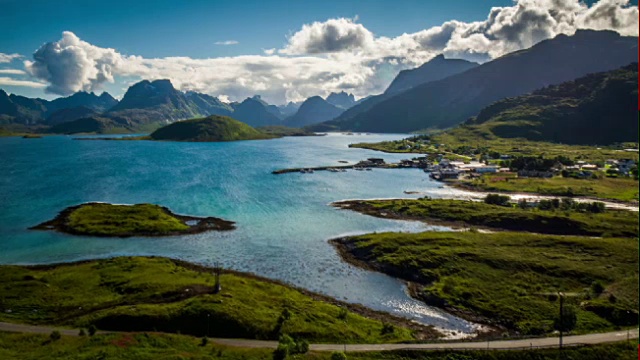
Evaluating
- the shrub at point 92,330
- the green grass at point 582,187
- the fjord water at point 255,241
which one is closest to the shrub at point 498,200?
the green grass at point 582,187

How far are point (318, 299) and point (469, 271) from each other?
37.7 metres

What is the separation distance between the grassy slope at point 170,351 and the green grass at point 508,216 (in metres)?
69.0

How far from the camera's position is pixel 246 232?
12988 centimetres

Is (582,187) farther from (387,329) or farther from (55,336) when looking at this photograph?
(55,336)

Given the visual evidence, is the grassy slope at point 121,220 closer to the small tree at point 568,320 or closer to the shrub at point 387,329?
the shrub at point 387,329

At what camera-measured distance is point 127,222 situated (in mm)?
133000

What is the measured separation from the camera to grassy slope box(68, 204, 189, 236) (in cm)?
12738

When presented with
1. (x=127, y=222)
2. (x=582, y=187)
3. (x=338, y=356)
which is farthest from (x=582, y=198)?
(x=127, y=222)

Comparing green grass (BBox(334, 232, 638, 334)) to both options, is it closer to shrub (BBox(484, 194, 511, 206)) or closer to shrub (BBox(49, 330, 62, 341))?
shrub (BBox(484, 194, 511, 206))

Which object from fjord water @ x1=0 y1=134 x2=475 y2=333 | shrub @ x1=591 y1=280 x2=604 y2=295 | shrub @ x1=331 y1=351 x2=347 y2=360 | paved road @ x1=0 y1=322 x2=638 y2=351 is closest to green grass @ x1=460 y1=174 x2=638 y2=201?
fjord water @ x1=0 y1=134 x2=475 y2=333

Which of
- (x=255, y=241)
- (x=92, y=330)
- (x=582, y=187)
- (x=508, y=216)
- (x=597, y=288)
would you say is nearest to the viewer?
(x=92, y=330)

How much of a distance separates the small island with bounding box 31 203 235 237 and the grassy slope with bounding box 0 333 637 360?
226 ft

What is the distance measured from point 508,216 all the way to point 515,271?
48.3 m

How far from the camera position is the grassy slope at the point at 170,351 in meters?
54.8
